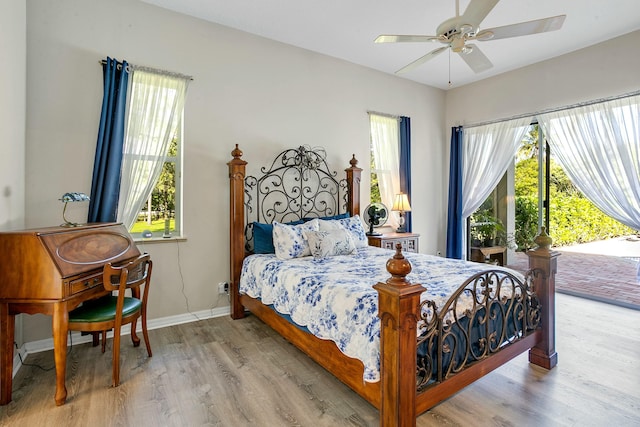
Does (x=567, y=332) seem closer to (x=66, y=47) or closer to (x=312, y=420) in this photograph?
(x=312, y=420)

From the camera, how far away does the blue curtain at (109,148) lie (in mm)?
2750

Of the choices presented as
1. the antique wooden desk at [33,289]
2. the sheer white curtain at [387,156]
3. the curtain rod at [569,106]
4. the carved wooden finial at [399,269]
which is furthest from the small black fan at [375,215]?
the antique wooden desk at [33,289]

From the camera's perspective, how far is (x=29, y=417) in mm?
1834

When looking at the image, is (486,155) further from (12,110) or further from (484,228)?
(12,110)

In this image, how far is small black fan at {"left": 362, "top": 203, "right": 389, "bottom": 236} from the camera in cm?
435

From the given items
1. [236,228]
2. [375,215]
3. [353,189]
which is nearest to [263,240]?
[236,228]

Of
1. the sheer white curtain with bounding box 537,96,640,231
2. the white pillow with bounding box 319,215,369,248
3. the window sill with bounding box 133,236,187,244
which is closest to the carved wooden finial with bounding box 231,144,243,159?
the window sill with bounding box 133,236,187,244

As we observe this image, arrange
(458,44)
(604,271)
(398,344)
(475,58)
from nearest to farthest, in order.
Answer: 1. (398,344)
2. (458,44)
3. (475,58)
4. (604,271)

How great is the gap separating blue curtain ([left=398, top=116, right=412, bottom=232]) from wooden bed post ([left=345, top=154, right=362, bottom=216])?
876mm

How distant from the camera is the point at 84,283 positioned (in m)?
2.08

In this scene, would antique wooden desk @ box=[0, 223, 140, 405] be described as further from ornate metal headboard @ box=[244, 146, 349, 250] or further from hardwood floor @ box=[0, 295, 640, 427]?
ornate metal headboard @ box=[244, 146, 349, 250]

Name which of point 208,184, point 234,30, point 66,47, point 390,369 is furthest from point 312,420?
point 234,30

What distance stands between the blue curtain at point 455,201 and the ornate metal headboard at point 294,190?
6.39 feet

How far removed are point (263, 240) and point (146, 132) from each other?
4.82ft
